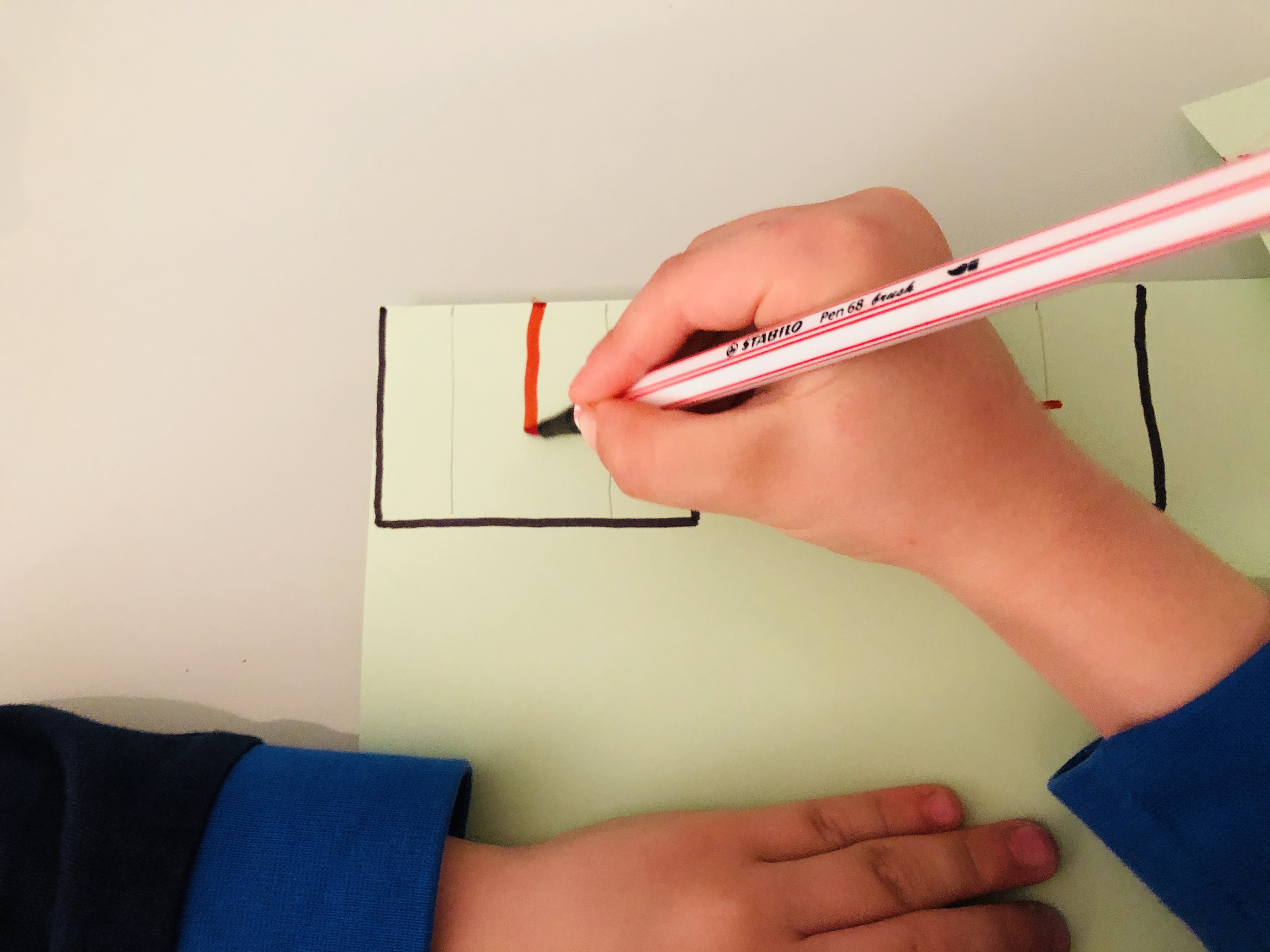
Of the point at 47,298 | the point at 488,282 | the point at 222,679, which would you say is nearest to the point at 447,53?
the point at 488,282

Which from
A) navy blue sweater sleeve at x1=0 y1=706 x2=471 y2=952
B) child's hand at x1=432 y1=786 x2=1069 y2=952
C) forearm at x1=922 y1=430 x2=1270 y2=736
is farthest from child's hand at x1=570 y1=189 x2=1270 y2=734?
navy blue sweater sleeve at x1=0 y1=706 x2=471 y2=952

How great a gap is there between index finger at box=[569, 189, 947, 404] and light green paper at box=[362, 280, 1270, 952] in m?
0.12

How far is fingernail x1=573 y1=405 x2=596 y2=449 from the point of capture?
1.31ft

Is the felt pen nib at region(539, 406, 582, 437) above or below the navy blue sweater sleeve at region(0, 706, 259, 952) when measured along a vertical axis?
above

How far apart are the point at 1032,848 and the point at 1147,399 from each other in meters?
0.27

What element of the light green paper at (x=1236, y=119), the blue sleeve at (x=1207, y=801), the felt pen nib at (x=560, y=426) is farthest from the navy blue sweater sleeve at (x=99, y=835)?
the light green paper at (x=1236, y=119)

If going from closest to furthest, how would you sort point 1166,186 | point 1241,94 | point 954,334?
Result: point 1166,186, point 954,334, point 1241,94

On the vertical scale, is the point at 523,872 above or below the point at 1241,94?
below

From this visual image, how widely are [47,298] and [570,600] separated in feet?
1.26

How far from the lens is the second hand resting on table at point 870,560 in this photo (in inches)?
13.6

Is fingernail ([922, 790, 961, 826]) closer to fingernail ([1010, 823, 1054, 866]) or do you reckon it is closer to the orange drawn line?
fingernail ([1010, 823, 1054, 866])

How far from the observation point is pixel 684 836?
0.40 m

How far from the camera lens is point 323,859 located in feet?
1.26

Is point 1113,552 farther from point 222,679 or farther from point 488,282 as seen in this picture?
point 222,679
